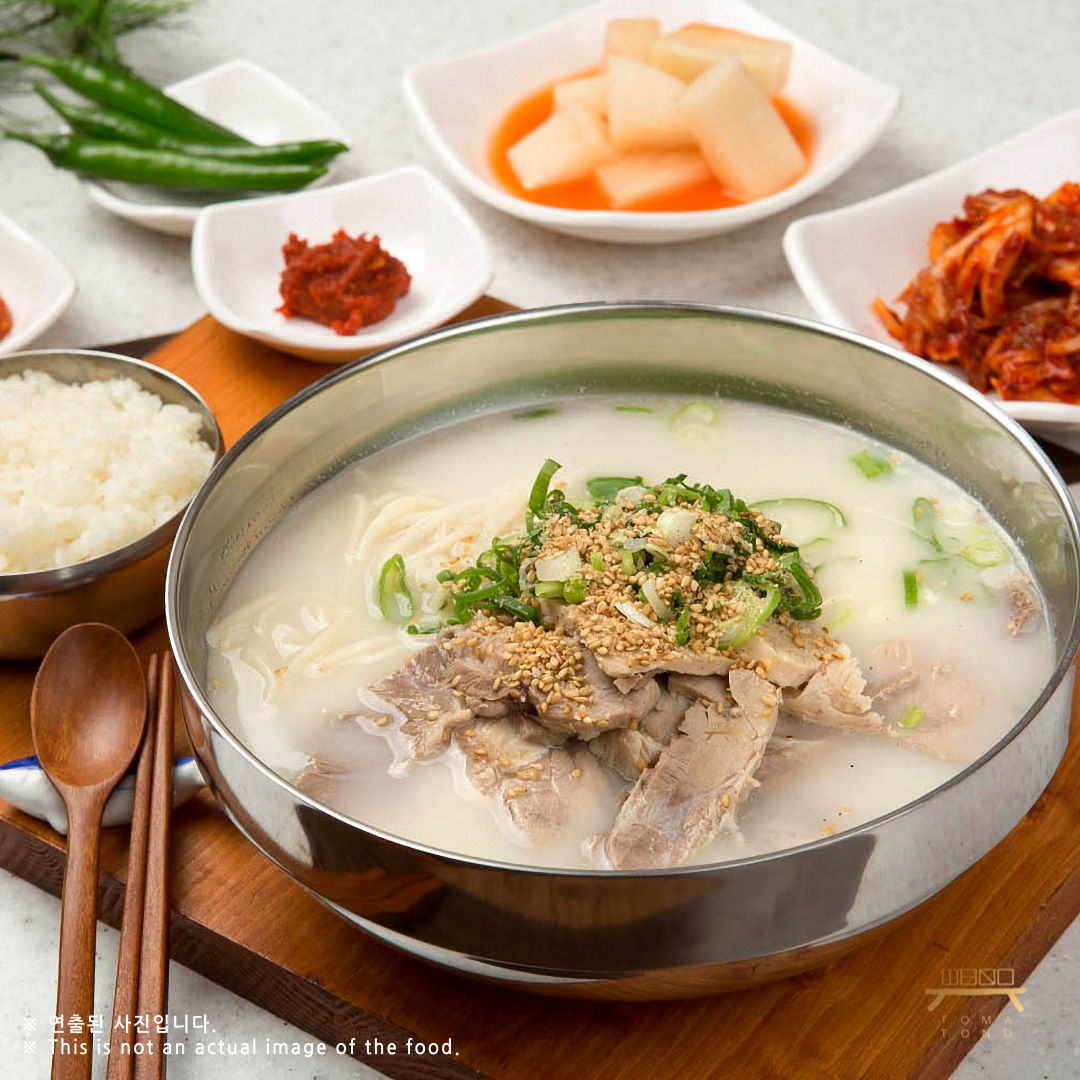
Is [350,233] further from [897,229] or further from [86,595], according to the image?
[86,595]

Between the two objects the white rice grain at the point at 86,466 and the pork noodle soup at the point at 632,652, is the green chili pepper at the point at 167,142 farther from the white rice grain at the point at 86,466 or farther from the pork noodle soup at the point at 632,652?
the pork noodle soup at the point at 632,652

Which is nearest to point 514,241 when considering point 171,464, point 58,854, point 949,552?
point 171,464

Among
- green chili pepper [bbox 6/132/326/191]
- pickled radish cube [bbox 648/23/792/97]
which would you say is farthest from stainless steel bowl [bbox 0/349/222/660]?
pickled radish cube [bbox 648/23/792/97]

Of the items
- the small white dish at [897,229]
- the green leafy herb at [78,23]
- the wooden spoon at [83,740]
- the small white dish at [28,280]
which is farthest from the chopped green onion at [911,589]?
the green leafy herb at [78,23]

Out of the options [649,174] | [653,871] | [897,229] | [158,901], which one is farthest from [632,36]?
[653,871]

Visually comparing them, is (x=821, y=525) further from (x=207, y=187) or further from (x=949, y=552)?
(x=207, y=187)

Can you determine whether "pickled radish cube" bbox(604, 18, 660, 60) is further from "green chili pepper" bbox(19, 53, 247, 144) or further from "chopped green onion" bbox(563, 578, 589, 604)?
"chopped green onion" bbox(563, 578, 589, 604)
